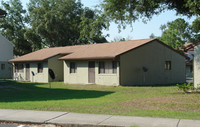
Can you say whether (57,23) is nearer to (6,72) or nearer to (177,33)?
(6,72)

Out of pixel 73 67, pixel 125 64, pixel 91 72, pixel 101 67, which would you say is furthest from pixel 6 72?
pixel 125 64

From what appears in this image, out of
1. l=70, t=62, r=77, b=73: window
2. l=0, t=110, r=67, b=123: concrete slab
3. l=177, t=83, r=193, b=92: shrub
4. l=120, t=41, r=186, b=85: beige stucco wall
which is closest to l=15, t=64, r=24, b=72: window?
l=70, t=62, r=77, b=73: window

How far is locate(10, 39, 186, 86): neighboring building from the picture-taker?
955 inches

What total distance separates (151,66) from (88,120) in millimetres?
18946

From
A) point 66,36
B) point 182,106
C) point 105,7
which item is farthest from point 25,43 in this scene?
point 182,106

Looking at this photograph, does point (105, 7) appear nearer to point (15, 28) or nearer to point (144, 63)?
point (144, 63)

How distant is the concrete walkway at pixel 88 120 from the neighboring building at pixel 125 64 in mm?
14300

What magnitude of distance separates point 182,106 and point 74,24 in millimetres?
39169

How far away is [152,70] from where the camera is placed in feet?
87.0

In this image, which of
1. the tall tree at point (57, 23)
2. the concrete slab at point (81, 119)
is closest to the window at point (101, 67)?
the concrete slab at point (81, 119)

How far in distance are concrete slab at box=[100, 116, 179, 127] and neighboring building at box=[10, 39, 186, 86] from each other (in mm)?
14801

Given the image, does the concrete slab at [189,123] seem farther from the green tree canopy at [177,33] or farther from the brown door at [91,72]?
the green tree canopy at [177,33]

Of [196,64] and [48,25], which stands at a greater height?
[48,25]

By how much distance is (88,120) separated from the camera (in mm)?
8344
